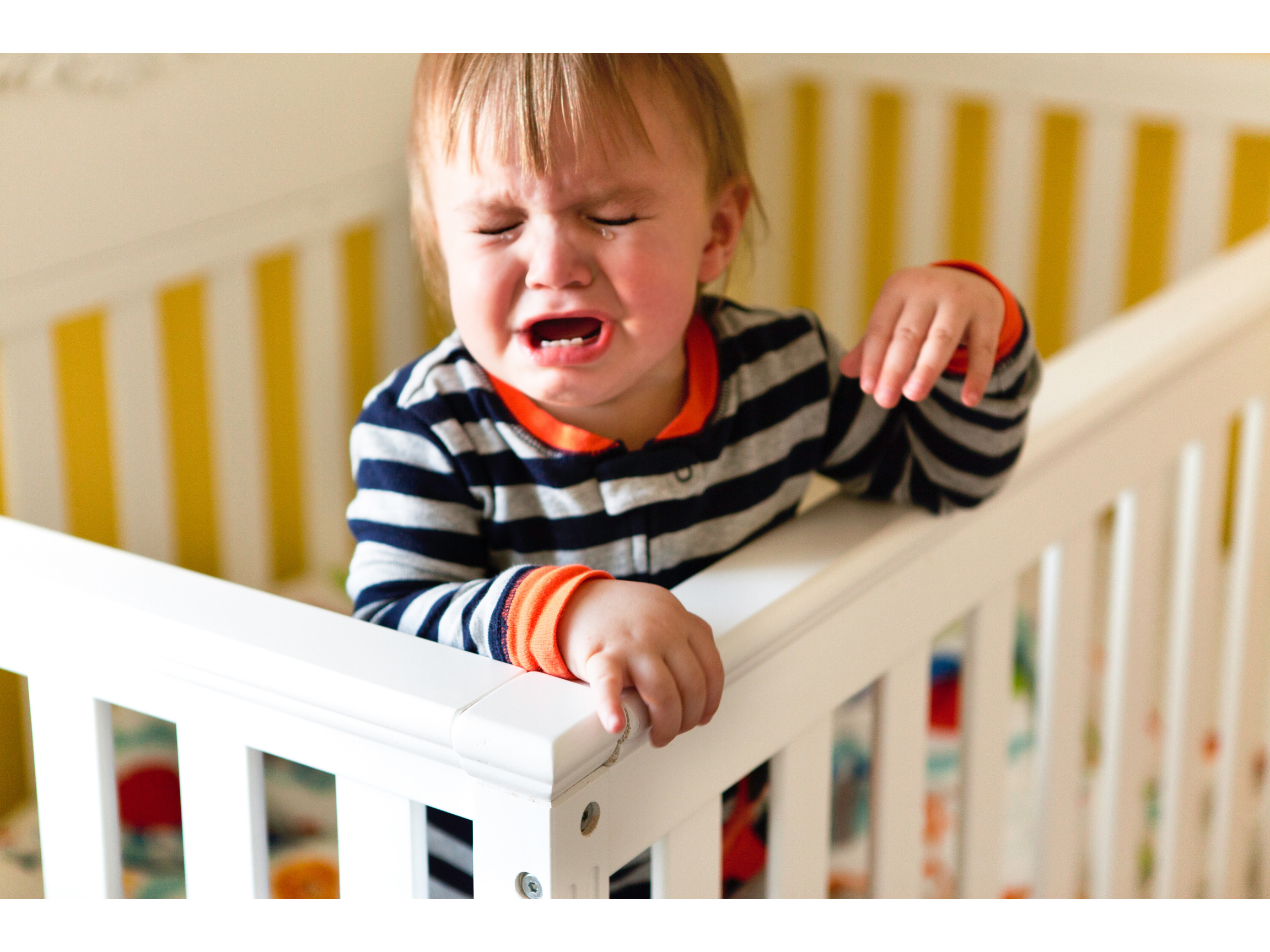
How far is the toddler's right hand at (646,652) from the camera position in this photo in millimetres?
504

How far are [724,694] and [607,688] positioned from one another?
9 cm

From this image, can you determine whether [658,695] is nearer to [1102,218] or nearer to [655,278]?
[655,278]

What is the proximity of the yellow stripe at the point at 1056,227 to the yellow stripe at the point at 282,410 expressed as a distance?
905mm

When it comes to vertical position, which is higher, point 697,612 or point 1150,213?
point 1150,213

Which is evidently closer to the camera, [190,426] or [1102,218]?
[190,426]

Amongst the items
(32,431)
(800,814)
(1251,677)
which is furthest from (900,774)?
(32,431)

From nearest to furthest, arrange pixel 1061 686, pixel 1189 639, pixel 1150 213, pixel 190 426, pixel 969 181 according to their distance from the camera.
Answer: pixel 1061 686 < pixel 1189 639 < pixel 190 426 < pixel 1150 213 < pixel 969 181

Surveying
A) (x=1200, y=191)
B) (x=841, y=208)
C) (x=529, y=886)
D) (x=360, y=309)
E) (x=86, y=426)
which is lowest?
(x=529, y=886)

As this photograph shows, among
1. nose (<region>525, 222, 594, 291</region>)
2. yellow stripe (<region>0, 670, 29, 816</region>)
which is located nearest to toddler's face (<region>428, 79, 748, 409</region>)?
nose (<region>525, 222, 594, 291</region>)

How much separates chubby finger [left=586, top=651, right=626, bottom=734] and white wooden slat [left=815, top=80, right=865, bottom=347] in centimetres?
135

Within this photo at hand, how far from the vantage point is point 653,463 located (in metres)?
0.70

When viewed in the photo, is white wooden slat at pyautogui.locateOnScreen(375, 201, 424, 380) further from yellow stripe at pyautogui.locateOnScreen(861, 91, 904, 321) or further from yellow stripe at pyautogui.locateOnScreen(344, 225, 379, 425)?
yellow stripe at pyautogui.locateOnScreen(861, 91, 904, 321)
